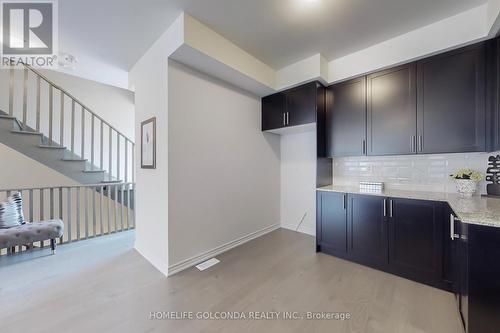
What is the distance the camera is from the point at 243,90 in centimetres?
319

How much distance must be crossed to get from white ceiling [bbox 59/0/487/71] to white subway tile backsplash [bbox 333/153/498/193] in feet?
4.89

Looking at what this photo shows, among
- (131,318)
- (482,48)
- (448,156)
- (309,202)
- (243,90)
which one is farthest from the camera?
(309,202)

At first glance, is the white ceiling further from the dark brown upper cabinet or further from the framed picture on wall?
the framed picture on wall

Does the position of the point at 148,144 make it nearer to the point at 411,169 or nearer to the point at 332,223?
the point at 332,223

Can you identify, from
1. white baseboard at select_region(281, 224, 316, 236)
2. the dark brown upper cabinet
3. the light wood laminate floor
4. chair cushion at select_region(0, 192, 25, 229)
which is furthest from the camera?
white baseboard at select_region(281, 224, 316, 236)

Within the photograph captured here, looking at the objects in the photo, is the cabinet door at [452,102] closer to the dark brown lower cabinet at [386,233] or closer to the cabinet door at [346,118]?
the cabinet door at [346,118]

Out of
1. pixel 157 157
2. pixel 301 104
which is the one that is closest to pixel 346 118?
pixel 301 104

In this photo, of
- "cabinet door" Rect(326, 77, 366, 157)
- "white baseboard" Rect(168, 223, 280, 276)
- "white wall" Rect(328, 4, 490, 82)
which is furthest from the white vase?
"white baseboard" Rect(168, 223, 280, 276)

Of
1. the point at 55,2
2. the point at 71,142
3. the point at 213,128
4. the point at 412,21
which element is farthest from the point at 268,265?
the point at 71,142

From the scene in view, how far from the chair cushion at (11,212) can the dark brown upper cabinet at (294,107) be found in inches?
141

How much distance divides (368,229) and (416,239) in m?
0.44

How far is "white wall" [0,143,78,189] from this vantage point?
3.72 meters

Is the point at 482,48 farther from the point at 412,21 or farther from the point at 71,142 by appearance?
the point at 71,142

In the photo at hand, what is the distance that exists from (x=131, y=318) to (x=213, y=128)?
2.09 metres
